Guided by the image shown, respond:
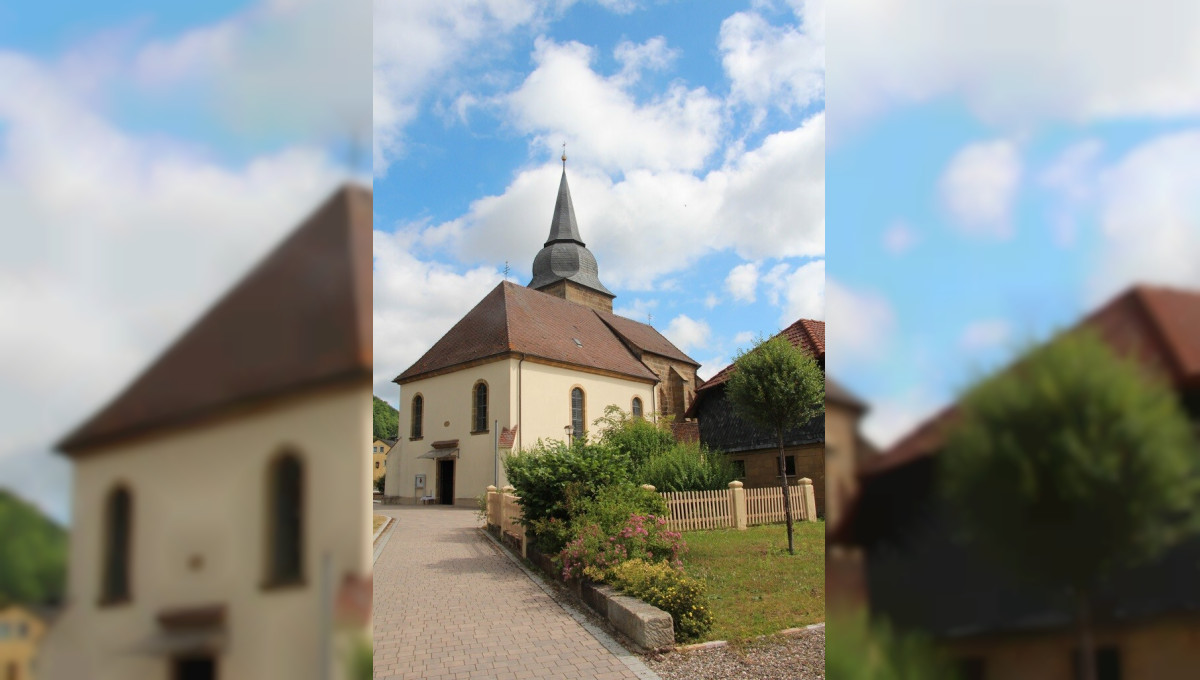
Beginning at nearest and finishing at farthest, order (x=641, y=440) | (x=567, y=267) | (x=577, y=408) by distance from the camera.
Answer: (x=641, y=440)
(x=577, y=408)
(x=567, y=267)

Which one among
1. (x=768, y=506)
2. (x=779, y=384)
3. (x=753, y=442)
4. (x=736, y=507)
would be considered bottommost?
(x=768, y=506)

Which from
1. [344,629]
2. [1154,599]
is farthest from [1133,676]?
[344,629]

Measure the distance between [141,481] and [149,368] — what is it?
17 centimetres

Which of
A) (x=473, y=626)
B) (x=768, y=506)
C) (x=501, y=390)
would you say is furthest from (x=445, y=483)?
(x=473, y=626)

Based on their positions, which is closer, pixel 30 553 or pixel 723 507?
pixel 30 553

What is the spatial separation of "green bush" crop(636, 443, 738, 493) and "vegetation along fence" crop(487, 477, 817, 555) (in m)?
1.71

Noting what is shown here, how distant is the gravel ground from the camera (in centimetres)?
701

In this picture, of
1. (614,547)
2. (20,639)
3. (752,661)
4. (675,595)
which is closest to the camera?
(20,639)

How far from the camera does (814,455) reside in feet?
83.3

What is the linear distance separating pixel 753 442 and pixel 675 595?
2104 centimetres

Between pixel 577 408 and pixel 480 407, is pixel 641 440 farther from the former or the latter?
pixel 480 407

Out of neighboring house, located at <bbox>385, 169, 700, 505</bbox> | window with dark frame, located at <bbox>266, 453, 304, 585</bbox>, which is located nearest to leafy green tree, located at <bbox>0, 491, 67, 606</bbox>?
window with dark frame, located at <bbox>266, 453, 304, 585</bbox>

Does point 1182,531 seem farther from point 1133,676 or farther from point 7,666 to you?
point 7,666

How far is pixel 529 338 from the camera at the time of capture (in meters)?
38.6
